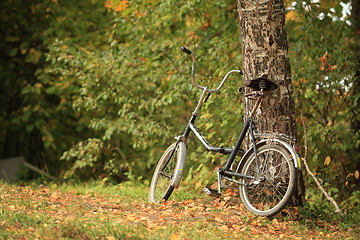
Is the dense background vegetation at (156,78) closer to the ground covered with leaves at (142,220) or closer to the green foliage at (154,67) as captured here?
the green foliage at (154,67)

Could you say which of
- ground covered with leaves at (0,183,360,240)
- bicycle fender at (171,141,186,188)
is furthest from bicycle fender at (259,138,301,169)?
bicycle fender at (171,141,186,188)

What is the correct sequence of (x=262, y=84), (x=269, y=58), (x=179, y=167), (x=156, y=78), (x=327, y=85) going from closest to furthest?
(x=262, y=84), (x=269, y=58), (x=179, y=167), (x=327, y=85), (x=156, y=78)

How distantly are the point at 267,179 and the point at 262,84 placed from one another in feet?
3.08

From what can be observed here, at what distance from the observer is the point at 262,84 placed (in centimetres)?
532

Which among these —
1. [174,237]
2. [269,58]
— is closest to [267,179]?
[174,237]

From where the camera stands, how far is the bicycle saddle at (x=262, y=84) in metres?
5.30

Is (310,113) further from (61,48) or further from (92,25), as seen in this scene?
(92,25)

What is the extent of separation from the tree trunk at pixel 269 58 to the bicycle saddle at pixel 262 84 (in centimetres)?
20

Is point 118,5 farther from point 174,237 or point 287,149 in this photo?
point 174,237

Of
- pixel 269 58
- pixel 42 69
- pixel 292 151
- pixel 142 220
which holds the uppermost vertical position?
pixel 269 58

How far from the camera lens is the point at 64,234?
163 inches

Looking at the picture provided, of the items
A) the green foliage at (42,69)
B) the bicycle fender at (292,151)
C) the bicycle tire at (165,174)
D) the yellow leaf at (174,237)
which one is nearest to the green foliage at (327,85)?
the bicycle tire at (165,174)

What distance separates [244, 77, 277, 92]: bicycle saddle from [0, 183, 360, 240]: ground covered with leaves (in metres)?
1.24

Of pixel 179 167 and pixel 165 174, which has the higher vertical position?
pixel 179 167
